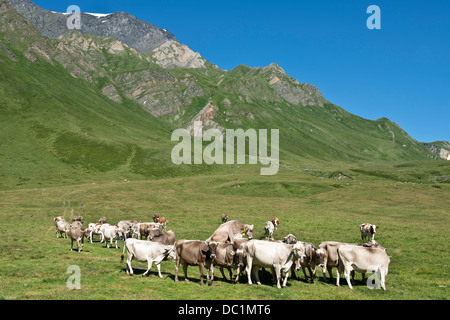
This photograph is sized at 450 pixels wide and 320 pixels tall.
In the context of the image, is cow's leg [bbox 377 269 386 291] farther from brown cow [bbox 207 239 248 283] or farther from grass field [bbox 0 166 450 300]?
brown cow [bbox 207 239 248 283]

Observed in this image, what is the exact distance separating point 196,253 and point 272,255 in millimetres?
4986

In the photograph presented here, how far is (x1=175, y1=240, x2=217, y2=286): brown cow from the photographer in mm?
20047

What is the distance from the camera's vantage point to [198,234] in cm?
3738

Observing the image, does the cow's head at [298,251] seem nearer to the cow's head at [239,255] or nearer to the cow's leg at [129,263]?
the cow's head at [239,255]

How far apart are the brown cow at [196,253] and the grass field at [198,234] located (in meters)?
1.35

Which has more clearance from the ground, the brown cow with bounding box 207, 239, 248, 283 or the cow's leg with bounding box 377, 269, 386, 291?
the brown cow with bounding box 207, 239, 248, 283

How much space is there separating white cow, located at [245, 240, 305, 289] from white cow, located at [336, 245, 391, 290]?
275 centimetres

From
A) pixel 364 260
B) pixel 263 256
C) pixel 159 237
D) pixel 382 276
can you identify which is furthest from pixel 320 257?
pixel 159 237

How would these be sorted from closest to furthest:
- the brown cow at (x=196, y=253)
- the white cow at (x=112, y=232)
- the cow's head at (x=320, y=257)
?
1. the brown cow at (x=196, y=253)
2. the cow's head at (x=320, y=257)
3. the white cow at (x=112, y=232)

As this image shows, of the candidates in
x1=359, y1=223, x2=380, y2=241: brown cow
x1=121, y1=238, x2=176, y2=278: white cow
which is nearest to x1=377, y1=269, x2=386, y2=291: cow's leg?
x1=121, y1=238, x2=176, y2=278: white cow

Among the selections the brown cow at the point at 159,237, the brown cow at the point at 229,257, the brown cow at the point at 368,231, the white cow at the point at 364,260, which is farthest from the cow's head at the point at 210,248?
the brown cow at the point at 368,231

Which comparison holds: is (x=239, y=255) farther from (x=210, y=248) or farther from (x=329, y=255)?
(x=329, y=255)

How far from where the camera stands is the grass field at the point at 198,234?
18.0 meters
